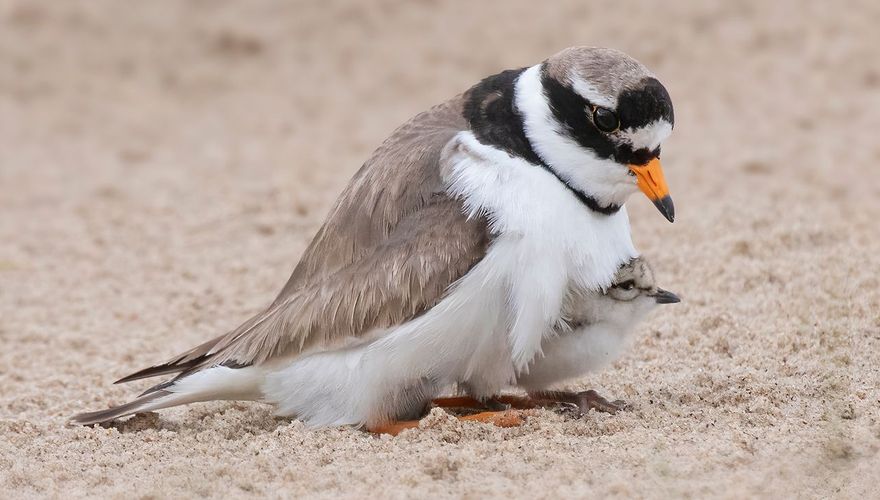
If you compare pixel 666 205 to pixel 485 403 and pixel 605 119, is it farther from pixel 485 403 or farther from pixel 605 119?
pixel 485 403

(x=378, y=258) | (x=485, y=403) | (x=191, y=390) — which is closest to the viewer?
(x=378, y=258)

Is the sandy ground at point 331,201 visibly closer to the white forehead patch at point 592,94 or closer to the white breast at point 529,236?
the white breast at point 529,236

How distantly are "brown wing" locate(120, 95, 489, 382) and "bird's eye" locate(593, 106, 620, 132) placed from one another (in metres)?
0.56

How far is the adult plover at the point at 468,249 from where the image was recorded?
4383mm

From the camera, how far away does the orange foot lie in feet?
14.7

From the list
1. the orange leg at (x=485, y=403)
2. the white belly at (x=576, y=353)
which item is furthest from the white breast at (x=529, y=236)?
the orange leg at (x=485, y=403)

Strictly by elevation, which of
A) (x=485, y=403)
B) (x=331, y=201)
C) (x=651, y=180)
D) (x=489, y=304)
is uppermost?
(x=651, y=180)

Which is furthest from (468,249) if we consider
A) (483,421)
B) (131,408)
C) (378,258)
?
(131,408)

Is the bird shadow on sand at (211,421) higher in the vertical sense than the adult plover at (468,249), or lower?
lower

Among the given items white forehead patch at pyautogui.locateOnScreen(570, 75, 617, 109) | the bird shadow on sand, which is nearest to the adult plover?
white forehead patch at pyautogui.locateOnScreen(570, 75, 617, 109)

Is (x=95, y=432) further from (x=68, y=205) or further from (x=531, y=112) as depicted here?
(x=68, y=205)

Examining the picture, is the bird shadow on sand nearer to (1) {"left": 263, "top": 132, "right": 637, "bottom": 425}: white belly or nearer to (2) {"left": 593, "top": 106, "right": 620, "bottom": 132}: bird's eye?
(1) {"left": 263, "top": 132, "right": 637, "bottom": 425}: white belly

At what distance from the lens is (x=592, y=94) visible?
4.41 m

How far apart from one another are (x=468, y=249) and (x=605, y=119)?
684mm
